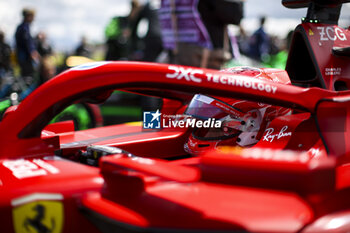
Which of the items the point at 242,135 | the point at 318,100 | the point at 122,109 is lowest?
the point at 122,109

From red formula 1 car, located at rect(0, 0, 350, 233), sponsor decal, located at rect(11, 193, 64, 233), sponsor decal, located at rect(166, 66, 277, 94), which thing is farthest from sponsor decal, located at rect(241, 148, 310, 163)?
sponsor decal, located at rect(11, 193, 64, 233)

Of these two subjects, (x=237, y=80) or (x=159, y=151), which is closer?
(x=237, y=80)

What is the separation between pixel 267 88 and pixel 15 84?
5060mm

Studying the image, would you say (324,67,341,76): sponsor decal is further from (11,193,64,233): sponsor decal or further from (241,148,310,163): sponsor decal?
(11,193,64,233): sponsor decal

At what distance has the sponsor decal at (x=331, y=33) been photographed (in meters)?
2.34

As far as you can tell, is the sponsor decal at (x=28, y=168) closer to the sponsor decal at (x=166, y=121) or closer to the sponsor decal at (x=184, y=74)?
the sponsor decal at (x=184, y=74)

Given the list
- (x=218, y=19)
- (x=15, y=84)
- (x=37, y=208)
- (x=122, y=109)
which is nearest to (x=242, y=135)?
(x=37, y=208)

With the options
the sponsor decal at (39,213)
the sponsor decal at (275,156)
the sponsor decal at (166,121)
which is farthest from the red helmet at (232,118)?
the sponsor decal at (39,213)

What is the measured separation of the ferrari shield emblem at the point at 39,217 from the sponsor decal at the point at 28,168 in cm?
13

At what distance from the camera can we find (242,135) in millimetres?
2217

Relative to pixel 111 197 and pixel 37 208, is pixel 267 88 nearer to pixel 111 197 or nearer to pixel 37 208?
pixel 111 197

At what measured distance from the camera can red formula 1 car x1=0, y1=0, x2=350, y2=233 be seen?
1160 mm

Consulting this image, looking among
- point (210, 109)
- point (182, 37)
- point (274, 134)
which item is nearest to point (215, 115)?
point (210, 109)

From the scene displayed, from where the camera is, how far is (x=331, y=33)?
7.79 ft
